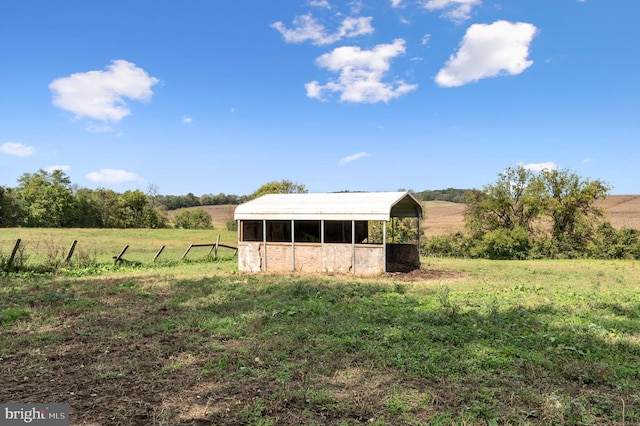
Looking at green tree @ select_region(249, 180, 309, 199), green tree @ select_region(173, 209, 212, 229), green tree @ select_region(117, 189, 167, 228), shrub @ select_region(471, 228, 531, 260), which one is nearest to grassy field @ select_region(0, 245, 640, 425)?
shrub @ select_region(471, 228, 531, 260)

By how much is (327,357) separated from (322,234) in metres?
9.82

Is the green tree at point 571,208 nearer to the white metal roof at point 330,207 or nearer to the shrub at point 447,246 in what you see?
the shrub at point 447,246

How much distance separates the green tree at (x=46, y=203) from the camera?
52.0 meters

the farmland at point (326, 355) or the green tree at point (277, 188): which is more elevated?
the green tree at point (277, 188)

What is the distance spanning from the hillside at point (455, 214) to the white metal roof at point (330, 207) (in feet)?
49.0

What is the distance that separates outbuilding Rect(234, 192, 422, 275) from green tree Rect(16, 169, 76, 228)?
1876 inches

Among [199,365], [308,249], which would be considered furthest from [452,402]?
[308,249]

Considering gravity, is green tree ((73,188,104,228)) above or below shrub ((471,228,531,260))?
above

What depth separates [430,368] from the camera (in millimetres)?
5012

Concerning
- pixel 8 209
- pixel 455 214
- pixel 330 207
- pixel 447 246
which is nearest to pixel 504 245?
pixel 447 246

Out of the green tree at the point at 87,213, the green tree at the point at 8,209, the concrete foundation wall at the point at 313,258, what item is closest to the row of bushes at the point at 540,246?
the concrete foundation wall at the point at 313,258

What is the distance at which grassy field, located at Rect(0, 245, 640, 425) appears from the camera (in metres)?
3.97

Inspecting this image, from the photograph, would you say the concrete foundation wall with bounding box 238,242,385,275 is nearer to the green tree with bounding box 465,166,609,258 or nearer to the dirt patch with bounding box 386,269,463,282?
the dirt patch with bounding box 386,269,463,282

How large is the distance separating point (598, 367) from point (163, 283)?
1095 centimetres
